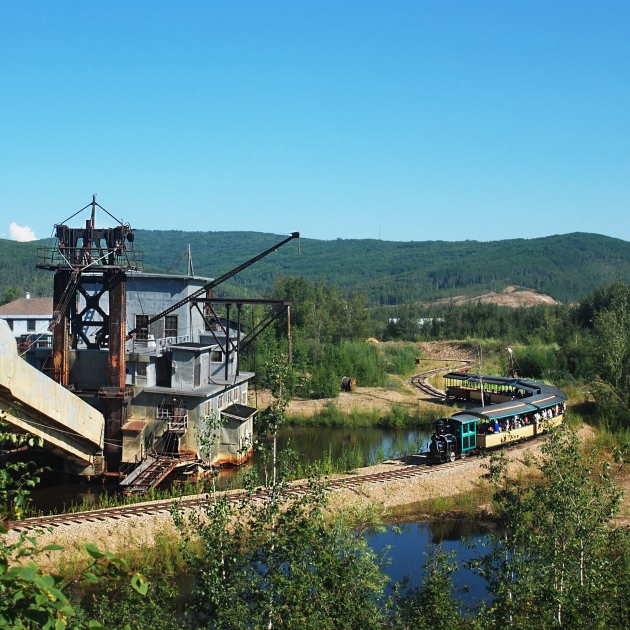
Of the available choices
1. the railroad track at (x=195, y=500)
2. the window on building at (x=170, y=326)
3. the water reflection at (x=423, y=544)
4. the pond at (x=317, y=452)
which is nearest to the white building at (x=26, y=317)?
the window on building at (x=170, y=326)

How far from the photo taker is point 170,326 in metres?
32.2

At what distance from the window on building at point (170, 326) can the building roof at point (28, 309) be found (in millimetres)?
19963

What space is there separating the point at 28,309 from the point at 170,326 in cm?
2175

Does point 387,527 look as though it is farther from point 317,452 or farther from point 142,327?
point 142,327

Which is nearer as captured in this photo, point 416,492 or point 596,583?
point 596,583

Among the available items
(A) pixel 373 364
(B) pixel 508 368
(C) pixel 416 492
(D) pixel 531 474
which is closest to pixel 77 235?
(C) pixel 416 492

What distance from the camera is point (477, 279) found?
198000 millimetres

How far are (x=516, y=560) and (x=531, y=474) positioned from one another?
58.4ft

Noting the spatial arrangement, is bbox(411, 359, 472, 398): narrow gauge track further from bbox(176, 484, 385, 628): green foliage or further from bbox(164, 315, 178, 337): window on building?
bbox(176, 484, 385, 628): green foliage

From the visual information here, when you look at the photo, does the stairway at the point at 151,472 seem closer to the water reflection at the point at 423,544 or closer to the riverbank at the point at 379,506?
the riverbank at the point at 379,506

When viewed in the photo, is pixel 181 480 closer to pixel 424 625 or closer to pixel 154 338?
pixel 154 338

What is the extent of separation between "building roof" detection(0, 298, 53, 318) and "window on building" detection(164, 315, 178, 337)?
65.5 feet

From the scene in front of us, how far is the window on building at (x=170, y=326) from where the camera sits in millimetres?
32094

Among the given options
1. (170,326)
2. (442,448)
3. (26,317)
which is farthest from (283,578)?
(26,317)
